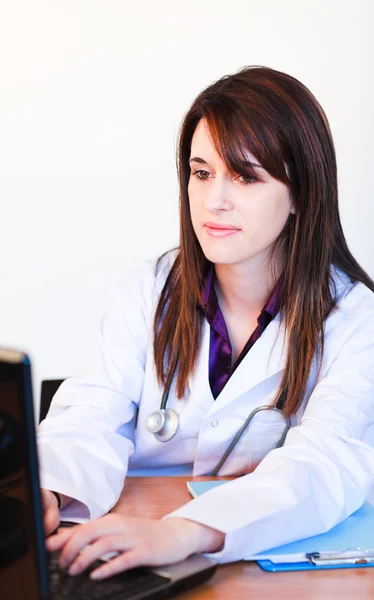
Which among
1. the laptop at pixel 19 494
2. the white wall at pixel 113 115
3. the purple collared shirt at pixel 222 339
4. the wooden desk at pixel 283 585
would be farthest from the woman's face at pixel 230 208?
the white wall at pixel 113 115

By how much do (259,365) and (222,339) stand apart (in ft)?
0.35

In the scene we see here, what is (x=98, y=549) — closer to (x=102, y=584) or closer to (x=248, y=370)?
(x=102, y=584)

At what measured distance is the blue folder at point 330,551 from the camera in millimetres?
1080

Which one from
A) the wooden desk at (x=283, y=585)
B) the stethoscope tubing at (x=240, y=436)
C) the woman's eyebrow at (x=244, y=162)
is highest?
the woman's eyebrow at (x=244, y=162)

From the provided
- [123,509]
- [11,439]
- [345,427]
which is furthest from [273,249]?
[11,439]

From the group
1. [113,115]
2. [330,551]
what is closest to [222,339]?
[330,551]

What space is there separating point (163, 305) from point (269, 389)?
0.92 feet

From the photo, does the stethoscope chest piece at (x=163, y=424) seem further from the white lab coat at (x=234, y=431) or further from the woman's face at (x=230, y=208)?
the woman's face at (x=230, y=208)

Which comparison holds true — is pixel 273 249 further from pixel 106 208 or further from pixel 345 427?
pixel 106 208

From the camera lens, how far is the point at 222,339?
1.63m

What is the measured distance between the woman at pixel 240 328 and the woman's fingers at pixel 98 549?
1.05 feet

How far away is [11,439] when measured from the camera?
72 cm

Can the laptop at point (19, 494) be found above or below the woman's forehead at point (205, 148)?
below

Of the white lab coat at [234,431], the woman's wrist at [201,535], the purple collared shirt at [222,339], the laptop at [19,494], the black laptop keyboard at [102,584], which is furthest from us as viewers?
the purple collared shirt at [222,339]
